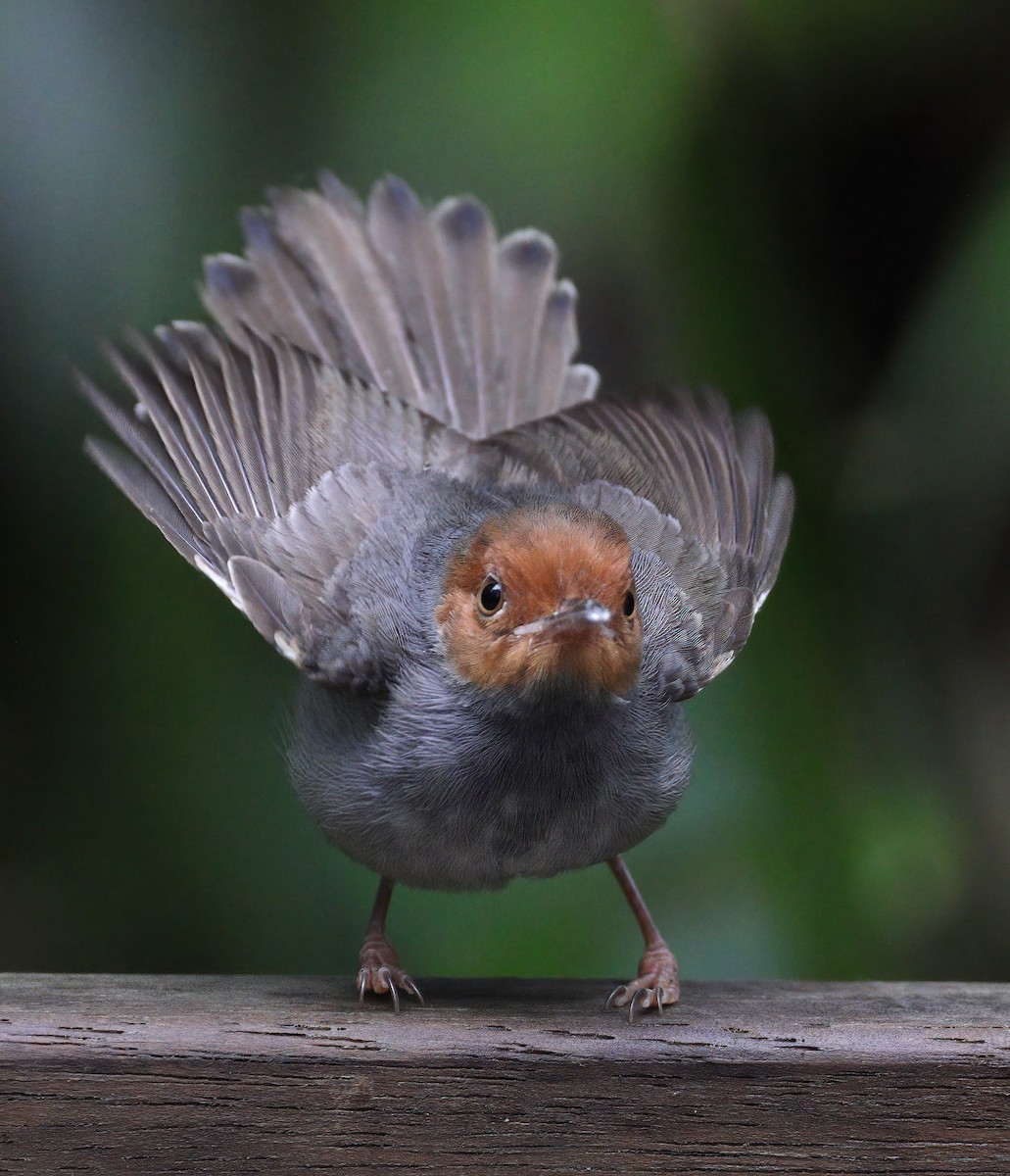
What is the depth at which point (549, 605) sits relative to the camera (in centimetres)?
316

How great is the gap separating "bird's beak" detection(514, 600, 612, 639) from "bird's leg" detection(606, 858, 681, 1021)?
0.79m

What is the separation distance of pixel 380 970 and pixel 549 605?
2.95 ft

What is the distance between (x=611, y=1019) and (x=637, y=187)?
7.54 ft

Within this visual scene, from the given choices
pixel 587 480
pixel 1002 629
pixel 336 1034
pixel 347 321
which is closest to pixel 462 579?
pixel 587 480

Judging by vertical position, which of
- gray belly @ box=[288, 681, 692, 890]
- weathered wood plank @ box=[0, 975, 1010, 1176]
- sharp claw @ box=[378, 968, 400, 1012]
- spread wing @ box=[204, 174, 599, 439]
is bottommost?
weathered wood plank @ box=[0, 975, 1010, 1176]

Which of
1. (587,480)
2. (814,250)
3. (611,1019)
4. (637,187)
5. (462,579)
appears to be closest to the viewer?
(611,1019)

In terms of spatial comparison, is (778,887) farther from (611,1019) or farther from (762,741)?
(611,1019)

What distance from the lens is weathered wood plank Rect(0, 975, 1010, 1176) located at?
9.08ft

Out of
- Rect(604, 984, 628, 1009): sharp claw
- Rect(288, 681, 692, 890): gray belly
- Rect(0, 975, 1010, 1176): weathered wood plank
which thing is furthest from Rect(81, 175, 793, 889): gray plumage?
Rect(0, 975, 1010, 1176): weathered wood plank

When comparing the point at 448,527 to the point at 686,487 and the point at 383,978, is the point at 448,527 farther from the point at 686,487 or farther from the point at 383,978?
the point at 383,978

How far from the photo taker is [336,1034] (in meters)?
2.94

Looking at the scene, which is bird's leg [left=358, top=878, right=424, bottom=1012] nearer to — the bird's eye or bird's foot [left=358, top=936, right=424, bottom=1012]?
bird's foot [left=358, top=936, right=424, bottom=1012]

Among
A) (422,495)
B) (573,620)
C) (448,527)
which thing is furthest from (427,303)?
(573,620)

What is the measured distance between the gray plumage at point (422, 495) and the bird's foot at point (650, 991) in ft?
0.94
